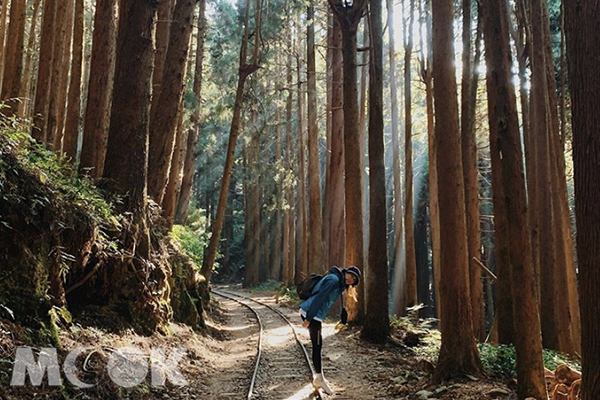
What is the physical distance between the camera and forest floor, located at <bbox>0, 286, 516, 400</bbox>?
5.24 m

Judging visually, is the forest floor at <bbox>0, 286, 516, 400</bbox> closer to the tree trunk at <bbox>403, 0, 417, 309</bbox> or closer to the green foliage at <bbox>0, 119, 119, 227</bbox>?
the green foliage at <bbox>0, 119, 119, 227</bbox>

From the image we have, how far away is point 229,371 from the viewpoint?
8734 mm

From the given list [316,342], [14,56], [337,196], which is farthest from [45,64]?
[337,196]

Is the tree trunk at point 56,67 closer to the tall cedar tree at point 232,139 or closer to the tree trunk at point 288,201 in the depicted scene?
the tall cedar tree at point 232,139

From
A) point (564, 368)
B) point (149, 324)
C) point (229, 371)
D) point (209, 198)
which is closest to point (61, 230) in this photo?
point (149, 324)

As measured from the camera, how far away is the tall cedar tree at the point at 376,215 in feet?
36.4

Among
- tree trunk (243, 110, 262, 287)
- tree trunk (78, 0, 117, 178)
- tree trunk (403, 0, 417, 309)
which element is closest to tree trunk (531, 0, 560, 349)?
tree trunk (403, 0, 417, 309)

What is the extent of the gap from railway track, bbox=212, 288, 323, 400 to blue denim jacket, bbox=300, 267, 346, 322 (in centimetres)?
106

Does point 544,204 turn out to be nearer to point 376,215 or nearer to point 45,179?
point 376,215

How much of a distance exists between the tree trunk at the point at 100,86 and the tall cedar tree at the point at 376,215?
5.82 m

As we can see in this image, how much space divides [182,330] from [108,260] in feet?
10.2

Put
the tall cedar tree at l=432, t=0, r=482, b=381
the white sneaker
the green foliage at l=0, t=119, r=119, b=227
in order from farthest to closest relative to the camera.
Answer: the tall cedar tree at l=432, t=0, r=482, b=381, the white sneaker, the green foliage at l=0, t=119, r=119, b=227

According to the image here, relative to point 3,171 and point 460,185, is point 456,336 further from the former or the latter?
point 3,171

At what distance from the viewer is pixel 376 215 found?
11.5m
